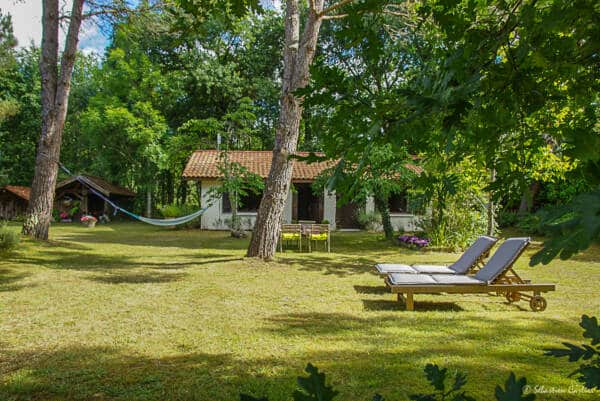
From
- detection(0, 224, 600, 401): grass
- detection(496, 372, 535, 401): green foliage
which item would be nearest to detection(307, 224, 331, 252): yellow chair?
detection(0, 224, 600, 401): grass

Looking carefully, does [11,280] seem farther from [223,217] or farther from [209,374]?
[223,217]

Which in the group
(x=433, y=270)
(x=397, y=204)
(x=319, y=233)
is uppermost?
(x=397, y=204)

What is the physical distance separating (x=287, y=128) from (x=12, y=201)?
81.3 ft

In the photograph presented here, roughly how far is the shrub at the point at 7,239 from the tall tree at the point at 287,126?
5.39m

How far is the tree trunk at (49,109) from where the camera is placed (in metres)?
11.2

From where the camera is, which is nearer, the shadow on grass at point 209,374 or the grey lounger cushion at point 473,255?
the shadow on grass at point 209,374

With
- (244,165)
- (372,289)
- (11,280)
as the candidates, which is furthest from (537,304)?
(244,165)

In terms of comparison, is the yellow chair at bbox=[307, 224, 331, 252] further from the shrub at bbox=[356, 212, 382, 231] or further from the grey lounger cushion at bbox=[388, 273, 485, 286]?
the shrub at bbox=[356, 212, 382, 231]

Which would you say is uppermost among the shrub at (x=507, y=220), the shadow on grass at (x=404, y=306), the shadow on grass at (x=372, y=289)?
the shrub at (x=507, y=220)

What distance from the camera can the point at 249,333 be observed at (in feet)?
14.7

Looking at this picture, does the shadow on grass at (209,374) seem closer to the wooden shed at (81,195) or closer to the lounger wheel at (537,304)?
the lounger wheel at (537,304)

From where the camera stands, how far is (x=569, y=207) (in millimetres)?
635

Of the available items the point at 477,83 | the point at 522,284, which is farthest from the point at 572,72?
the point at 522,284

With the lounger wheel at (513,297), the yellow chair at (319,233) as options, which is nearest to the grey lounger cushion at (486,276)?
the lounger wheel at (513,297)
